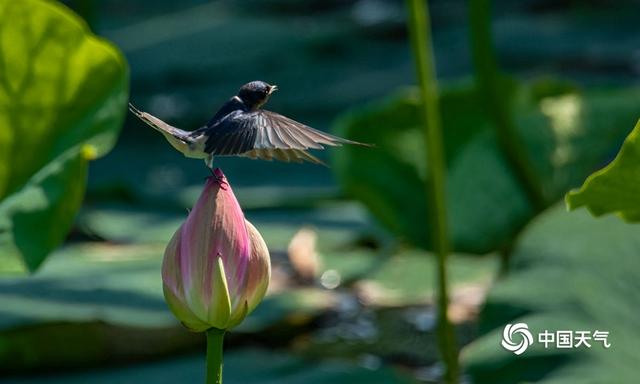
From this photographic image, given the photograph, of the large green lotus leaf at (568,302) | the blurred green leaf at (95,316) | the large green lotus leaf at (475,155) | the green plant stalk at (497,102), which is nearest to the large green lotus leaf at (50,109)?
the blurred green leaf at (95,316)

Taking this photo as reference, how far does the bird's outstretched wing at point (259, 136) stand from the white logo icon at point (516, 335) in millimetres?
510

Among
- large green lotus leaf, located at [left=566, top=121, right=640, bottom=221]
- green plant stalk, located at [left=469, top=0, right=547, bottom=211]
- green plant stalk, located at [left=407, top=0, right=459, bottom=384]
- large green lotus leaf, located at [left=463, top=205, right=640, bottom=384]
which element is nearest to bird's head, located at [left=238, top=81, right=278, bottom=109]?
large green lotus leaf, located at [left=566, top=121, right=640, bottom=221]

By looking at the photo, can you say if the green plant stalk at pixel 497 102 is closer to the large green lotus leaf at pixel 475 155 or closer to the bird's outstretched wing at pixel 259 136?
the large green lotus leaf at pixel 475 155

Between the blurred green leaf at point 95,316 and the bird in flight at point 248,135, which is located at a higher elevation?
the blurred green leaf at point 95,316

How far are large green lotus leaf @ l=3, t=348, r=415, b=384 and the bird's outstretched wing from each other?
0.70 m

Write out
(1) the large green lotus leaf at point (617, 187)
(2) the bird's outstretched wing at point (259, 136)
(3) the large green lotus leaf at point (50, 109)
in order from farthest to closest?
1. (3) the large green lotus leaf at point (50, 109)
2. (1) the large green lotus leaf at point (617, 187)
3. (2) the bird's outstretched wing at point (259, 136)

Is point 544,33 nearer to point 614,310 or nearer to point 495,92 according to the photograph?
point 495,92

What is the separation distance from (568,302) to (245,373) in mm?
453

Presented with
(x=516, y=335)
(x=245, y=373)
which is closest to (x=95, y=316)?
(x=245, y=373)

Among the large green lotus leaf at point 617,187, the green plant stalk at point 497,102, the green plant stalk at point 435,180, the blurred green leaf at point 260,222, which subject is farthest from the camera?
the blurred green leaf at point 260,222

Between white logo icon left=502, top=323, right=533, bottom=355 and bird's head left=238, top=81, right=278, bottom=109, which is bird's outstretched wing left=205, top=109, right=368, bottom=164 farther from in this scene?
white logo icon left=502, top=323, right=533, bottom=355

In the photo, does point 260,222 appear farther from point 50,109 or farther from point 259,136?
point 259,136

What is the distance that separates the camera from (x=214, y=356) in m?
0.87

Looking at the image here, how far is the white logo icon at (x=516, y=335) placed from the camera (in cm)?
131
